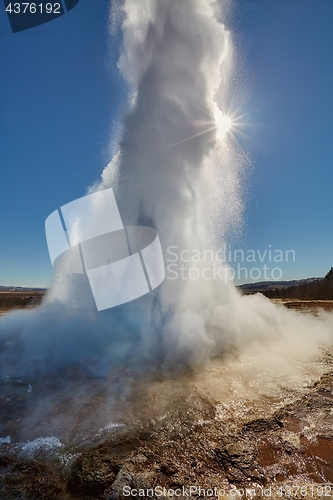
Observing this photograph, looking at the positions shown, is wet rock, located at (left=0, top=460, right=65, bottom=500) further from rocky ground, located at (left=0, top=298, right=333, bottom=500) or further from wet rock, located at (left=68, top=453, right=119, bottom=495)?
wet rock, located at (left=68, top=453, right=119, bottom=495)

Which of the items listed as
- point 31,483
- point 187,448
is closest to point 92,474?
point 31,483

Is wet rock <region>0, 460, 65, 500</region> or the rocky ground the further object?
the rocky ground

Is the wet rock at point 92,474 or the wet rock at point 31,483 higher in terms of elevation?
the wet rock at point 31,483

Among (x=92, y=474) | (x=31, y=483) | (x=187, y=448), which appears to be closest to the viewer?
(x=31, y=483)

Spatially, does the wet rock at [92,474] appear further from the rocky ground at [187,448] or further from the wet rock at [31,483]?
the wet rock at [31,483]

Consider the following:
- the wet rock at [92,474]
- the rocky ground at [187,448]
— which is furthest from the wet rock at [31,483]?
the wet rock at [92,474]

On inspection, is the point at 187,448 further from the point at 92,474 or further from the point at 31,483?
the point at 31,483

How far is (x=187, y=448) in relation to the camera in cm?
365

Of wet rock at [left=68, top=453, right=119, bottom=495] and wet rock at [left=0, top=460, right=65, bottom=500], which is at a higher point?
wet rock at [left=0, top=460, right=65, bottom=500]

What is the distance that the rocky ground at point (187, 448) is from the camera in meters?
2.97

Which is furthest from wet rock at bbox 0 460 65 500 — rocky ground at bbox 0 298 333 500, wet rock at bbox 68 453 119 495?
wet rock at bbox 68 453 119 495

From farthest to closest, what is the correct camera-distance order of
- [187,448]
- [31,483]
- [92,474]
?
[187,448]
[92,474]
[31,483]

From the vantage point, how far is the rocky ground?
9.73 feet

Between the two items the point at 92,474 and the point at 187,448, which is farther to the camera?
the point at 187,448
